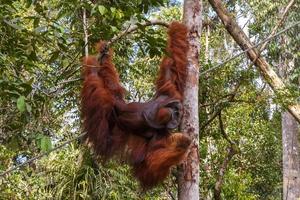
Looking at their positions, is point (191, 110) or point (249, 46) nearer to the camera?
point (191, 110)

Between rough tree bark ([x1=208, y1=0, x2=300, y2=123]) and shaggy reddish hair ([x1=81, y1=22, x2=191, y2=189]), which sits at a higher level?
rough tree bark ([x1=208, y1=0, x2=300, y2=123])

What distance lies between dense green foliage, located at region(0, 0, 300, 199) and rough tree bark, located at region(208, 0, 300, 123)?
10 centimetres

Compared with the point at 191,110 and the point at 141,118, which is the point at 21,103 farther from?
the point at 191,110

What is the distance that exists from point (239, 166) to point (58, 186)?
4102mm

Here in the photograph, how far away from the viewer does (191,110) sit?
8.97 ft

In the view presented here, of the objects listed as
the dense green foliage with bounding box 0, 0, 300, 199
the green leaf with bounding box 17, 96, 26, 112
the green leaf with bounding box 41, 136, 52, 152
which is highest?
the dense green foliage with bounding box 0, 0, 300, 199

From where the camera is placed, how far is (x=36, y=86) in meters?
2.71

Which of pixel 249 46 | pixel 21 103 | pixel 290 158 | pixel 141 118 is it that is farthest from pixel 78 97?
pixel 290 158

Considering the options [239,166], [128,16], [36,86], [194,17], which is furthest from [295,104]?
[239,166]

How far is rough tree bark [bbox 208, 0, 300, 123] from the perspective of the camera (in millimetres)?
3752

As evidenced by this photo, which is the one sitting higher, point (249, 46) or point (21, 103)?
point (249, 46)

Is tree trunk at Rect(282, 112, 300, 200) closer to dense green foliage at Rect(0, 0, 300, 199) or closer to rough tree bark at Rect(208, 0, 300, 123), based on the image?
dense green foliage at Rect(0, 0, 300, 199)

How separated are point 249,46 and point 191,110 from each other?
1.30 meters

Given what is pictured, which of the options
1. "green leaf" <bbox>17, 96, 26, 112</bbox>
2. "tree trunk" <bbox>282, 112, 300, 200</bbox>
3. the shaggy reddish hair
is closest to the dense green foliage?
"green leaf" <bbox>17, 96, 26, 112</bbox>
